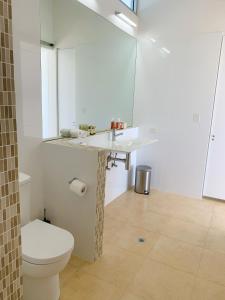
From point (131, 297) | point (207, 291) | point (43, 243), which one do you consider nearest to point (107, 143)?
point (43, 243)

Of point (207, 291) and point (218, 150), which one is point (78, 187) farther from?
point (218, 150)

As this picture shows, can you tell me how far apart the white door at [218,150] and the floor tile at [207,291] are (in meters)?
1.75

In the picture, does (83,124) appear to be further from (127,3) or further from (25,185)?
(127,3)

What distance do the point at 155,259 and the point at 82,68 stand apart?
2317 mm

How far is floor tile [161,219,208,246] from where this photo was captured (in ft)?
7.97

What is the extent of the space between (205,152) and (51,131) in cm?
216

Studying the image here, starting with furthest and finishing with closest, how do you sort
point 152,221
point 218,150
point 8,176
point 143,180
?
1. point 143,180
2. point 218,150
3. point 152,221
4. point 8,176

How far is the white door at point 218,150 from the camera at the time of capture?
3115 millimetres

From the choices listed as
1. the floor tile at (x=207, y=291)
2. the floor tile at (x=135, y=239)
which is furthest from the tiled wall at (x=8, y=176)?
the floor tile at (x=135, y=239)

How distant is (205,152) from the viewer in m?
3.30

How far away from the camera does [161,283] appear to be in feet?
5.96

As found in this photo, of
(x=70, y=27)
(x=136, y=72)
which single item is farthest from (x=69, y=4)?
(x=136, y=72)

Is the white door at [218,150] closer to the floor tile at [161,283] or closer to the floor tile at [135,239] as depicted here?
the floor tile at [135,239]

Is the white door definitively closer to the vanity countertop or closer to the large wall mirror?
the vanity countertop
